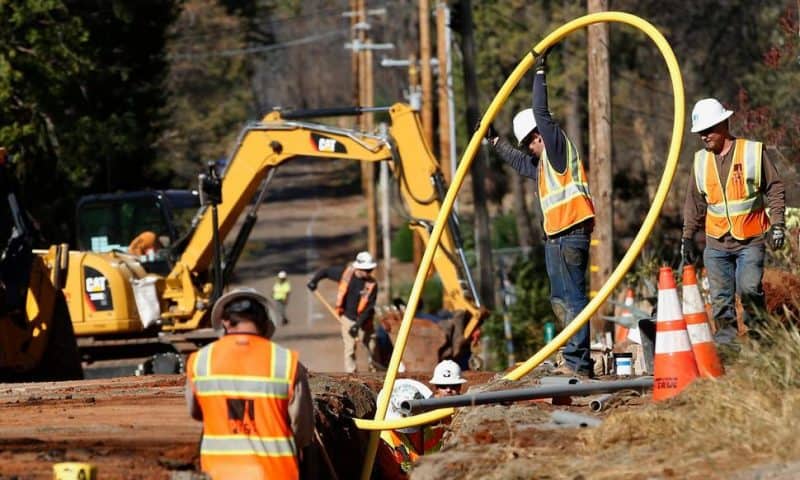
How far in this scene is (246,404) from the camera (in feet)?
29.0

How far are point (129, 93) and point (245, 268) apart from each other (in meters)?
21.9

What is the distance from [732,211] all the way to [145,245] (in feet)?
48.5

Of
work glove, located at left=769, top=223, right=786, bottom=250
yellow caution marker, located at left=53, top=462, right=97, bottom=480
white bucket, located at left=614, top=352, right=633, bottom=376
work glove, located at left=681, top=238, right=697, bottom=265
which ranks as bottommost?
white bucket, located at left=614, top=352, right=633, bottom=376

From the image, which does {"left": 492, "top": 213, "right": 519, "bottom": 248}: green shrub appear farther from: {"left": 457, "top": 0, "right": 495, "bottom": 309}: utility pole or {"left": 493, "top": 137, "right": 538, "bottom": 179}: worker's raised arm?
{"left": 493, "top": 137, "right": 538, "bottom": 179}: worker's raised arm

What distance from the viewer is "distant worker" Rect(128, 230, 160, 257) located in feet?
85.0

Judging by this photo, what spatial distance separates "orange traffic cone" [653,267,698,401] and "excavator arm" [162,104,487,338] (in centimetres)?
1349

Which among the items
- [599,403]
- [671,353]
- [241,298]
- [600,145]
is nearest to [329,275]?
[600,145]

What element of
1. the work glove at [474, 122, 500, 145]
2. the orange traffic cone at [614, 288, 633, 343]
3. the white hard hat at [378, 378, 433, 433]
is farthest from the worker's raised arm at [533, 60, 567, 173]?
the orange traffic cone at [614, 288, 633, 343]

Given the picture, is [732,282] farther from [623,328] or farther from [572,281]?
[623,328]

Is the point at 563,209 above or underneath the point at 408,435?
above

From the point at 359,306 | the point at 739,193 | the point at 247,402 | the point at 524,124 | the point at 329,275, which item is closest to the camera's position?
the point at 247,402

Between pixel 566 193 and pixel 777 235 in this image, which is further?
pixel 566 193

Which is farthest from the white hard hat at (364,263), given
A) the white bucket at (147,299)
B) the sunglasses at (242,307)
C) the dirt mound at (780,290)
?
the sunglasses at (242,307)

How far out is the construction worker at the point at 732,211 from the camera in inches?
489
